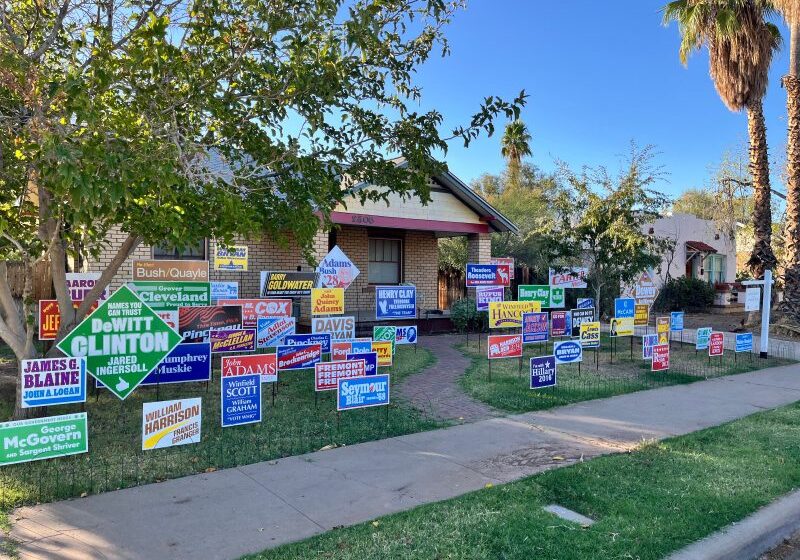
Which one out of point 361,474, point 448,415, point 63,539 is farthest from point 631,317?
point 63,539

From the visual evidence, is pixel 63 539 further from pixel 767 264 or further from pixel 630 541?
pixel 767 264

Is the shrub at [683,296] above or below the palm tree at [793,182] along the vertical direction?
below

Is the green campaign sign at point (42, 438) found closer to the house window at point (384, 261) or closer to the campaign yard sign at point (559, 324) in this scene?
the campaign yard sign at point (559, 324)

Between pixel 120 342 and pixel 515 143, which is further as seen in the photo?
pixel 515 143

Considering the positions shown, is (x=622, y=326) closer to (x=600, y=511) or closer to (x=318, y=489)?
(x=600, y=511)

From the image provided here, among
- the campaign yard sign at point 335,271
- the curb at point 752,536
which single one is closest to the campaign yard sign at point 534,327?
the campaign yard sign at point 335,271

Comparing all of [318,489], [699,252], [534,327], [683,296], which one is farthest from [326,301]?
[699,252]

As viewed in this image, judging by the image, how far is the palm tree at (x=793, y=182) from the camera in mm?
16031

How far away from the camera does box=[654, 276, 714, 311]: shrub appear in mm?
25938

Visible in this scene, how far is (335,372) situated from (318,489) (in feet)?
8.61

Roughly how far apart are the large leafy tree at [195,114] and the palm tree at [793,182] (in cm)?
1330

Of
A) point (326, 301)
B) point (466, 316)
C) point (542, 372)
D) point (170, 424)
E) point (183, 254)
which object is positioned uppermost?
point (183, 254)

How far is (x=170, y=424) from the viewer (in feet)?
20.0

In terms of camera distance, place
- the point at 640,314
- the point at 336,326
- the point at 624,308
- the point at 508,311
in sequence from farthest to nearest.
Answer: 1. the point at 640,314
2. the point at 508,311
3. the point at 624,308
4. the point at 336,326
